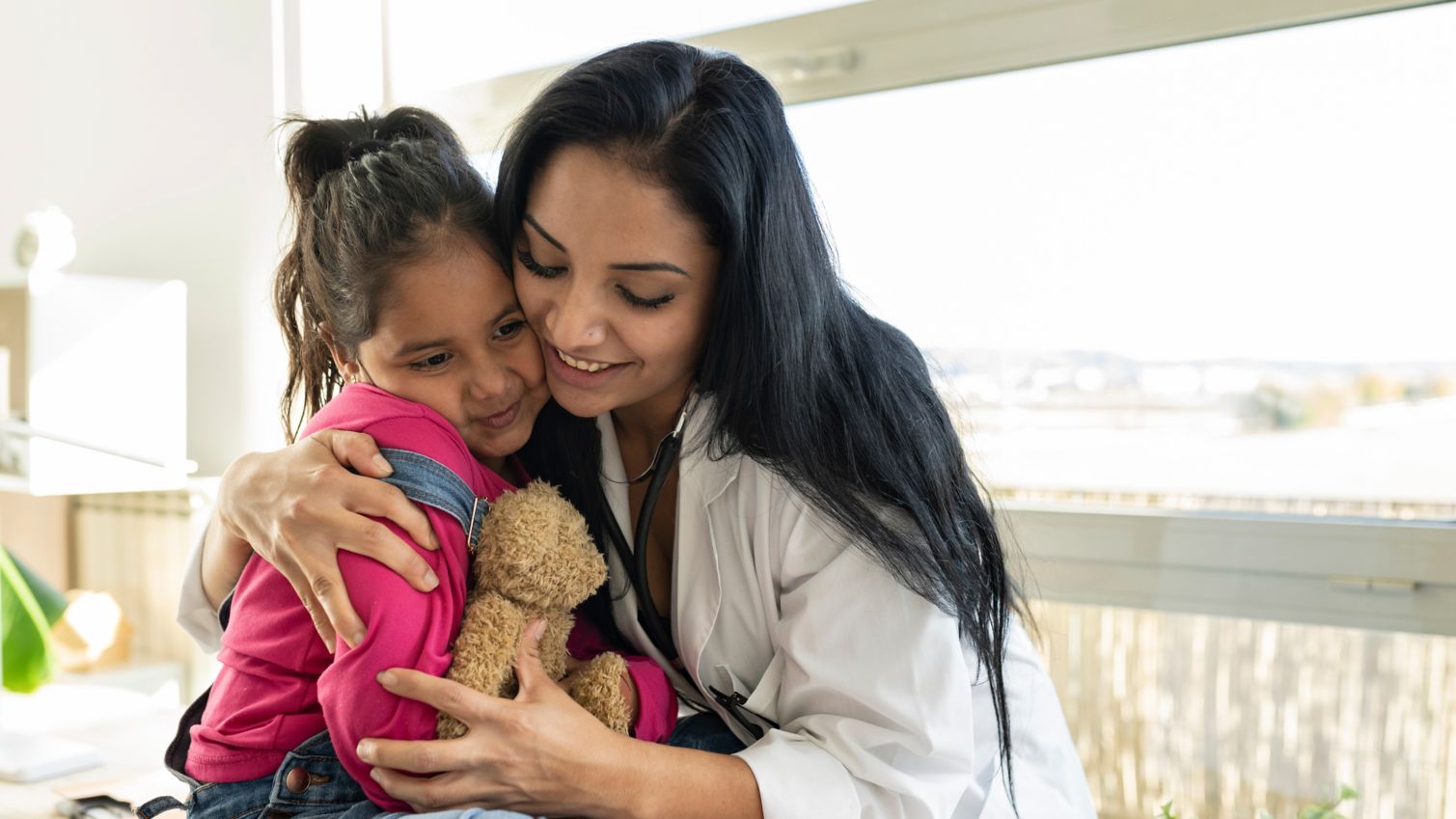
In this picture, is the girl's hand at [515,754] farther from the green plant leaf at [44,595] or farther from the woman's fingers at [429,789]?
the green plant leaf at [44,595]

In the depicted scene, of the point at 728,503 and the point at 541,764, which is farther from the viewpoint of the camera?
the point at 728,503

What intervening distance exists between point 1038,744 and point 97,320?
2103mm

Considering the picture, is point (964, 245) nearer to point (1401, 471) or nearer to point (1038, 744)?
point (1401, 471)

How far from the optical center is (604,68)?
4.05 feet

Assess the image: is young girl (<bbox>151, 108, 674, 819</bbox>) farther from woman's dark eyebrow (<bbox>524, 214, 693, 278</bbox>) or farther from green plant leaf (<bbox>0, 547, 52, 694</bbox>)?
green plant leaf (<bbox>0, 547, 52, 694</bbox>)

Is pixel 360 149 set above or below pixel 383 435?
above

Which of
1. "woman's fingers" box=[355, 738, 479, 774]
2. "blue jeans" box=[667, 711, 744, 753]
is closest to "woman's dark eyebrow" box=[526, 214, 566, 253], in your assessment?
"woman's fingers" box=[355, 738, 479, 774]

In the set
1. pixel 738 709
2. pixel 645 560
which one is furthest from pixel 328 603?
pixel 738 709

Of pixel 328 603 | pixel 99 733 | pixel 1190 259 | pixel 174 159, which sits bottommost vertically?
pixel 99 733

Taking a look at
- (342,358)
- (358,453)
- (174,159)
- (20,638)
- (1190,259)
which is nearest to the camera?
(358,453)

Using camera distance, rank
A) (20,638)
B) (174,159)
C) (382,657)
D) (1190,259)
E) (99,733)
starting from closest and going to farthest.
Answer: (382,657) < (1190,259) < (20,638) < (99,733) < (174,159)

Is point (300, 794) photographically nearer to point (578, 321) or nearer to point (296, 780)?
point (296, 780)

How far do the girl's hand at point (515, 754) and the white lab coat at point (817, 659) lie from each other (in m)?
0.18

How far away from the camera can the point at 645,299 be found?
1219 millimetres
